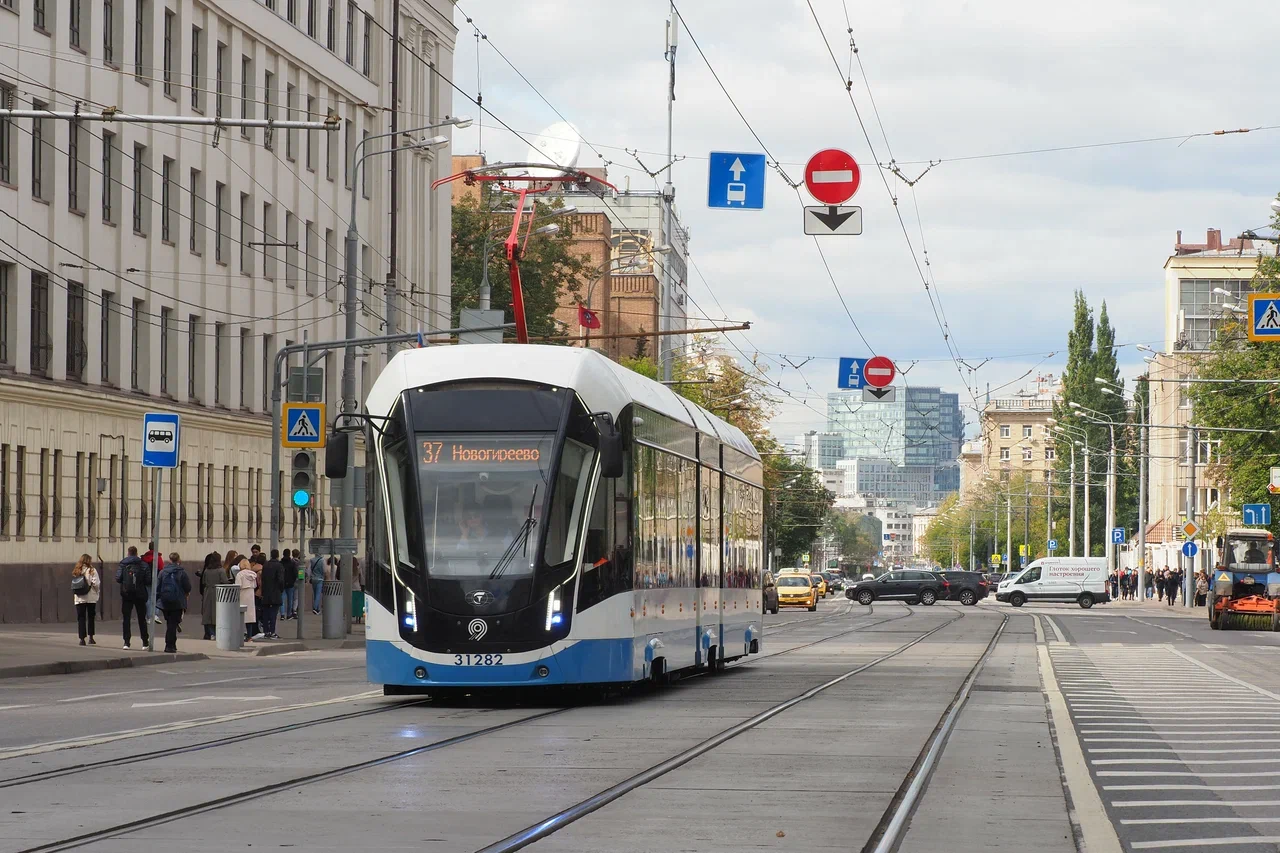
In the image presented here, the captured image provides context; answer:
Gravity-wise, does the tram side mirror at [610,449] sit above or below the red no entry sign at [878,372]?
below

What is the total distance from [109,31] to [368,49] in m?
18.9

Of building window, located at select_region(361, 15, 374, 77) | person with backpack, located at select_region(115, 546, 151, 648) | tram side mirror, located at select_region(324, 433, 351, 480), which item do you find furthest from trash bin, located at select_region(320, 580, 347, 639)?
building window, located at select_region(361, 15, 374, 77)

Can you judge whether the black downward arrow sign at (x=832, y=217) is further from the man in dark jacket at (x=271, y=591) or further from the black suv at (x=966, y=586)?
the black suv at (x=966, y=586)

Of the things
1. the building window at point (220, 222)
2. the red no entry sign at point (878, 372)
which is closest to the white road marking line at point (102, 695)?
the building window at point (220, 222)

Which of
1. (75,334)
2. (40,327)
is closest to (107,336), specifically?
(75,334)

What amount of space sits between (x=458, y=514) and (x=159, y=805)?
739 cm

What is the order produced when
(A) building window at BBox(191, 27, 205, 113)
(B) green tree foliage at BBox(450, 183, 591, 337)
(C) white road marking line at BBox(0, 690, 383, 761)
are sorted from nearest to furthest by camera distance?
(C) white road marking line at BBox(0, 690, 383, 761)
(A) building window at BBox(191, 27, 205, 113)
(B) green tree foliage at BBox(450, 183, 591, 337)

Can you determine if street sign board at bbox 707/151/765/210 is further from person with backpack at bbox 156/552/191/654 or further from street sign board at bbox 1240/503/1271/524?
street sign board at bbox 1240/503/1271/524

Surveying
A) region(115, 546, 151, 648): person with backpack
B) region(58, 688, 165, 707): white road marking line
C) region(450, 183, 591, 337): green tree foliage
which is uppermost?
region(450, 183, 591, 337): green tree foliage

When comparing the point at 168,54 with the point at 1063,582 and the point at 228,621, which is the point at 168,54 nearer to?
the point at 228,621

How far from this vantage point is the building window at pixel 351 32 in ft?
201

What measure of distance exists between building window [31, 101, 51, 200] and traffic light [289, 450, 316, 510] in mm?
10850

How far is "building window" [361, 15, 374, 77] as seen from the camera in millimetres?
62781

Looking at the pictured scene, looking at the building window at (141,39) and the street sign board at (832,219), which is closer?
the street sign board at (832,219)
